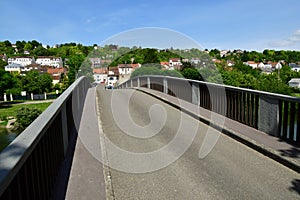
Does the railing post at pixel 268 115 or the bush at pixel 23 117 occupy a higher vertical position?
the railing post at pixel 268 115

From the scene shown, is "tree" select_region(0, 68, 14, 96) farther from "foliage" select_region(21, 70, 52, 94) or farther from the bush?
the bush

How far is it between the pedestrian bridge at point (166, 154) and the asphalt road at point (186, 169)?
2cm

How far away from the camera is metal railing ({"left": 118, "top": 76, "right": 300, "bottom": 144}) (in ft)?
19.7

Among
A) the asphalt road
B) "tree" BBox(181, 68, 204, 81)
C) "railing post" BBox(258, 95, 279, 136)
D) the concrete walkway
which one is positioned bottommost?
the asphalt road

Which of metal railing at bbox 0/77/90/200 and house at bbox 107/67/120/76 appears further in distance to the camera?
house at bbox 107/67/120/76

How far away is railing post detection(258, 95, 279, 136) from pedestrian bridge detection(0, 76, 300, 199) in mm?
24

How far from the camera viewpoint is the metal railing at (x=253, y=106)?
6000mm

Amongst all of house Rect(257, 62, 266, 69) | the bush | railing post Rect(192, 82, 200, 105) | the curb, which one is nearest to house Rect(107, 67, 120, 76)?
the bush

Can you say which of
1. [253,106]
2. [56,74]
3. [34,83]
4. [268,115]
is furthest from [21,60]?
[268,115]

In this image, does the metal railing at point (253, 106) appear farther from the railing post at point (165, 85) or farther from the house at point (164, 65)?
the house at point (164, 65)

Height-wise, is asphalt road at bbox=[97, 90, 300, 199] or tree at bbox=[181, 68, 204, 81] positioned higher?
tree at bbox=[181, 68, 204, 81]

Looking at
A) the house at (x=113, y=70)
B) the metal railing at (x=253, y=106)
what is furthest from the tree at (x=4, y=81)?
the metal railing at (x=253, y=106)

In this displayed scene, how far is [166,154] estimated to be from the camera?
5.70m

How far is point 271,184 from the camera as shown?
425 cm
